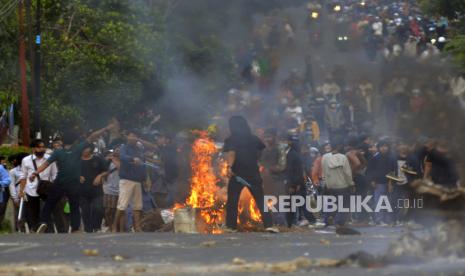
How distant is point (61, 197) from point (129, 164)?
1.19m

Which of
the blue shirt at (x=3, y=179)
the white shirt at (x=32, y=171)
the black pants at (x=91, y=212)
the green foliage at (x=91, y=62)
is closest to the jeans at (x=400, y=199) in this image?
the black pants at (x=91, y=212)

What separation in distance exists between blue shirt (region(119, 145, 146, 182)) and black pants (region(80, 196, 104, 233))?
915 mm

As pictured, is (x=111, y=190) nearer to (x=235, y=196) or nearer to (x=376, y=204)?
(x=235, y=196)

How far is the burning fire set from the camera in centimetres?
1903

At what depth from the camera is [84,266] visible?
13.1m

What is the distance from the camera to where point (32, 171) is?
20094 millimetres

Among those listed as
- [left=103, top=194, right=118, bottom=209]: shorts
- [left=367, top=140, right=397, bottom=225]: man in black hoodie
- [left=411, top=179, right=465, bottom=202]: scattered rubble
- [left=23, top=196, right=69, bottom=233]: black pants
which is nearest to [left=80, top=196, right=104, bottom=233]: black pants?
[left=103, top=194, right=118, bottom=209]: shorts

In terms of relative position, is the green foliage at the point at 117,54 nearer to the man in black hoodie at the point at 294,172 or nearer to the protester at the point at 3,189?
the man in black hoodie at the point at 294,172

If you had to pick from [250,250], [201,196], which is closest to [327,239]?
[250,250]

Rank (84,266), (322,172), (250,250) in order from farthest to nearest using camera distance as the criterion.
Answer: (322,172)
(250,250)
(84,266)

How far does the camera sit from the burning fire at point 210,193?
62.4 ft

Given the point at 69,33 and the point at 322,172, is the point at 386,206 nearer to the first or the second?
the point at 322,172

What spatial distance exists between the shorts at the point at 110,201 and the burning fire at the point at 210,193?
1.04 metres

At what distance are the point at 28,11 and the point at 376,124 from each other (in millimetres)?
11365
